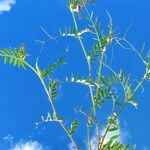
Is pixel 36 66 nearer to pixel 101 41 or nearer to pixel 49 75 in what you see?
pixel 49 75

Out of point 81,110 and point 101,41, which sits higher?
point 101,41

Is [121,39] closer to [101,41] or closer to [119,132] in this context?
[101,41]

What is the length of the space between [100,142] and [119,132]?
12 cm

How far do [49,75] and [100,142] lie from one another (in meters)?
0.34

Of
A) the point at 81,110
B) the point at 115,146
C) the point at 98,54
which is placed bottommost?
the point at 115,146

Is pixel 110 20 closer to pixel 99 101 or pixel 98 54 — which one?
pixel 98 54

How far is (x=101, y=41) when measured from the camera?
2.48m

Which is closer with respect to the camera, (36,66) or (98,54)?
(36,66)

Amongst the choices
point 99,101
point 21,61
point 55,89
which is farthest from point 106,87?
point 21,61

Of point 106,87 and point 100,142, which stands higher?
point 106,87

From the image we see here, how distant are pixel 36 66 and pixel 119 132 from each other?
470 millimetres

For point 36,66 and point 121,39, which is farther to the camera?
point 121,39

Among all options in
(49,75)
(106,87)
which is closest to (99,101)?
(106,87)

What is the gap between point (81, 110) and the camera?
8.01 feet
